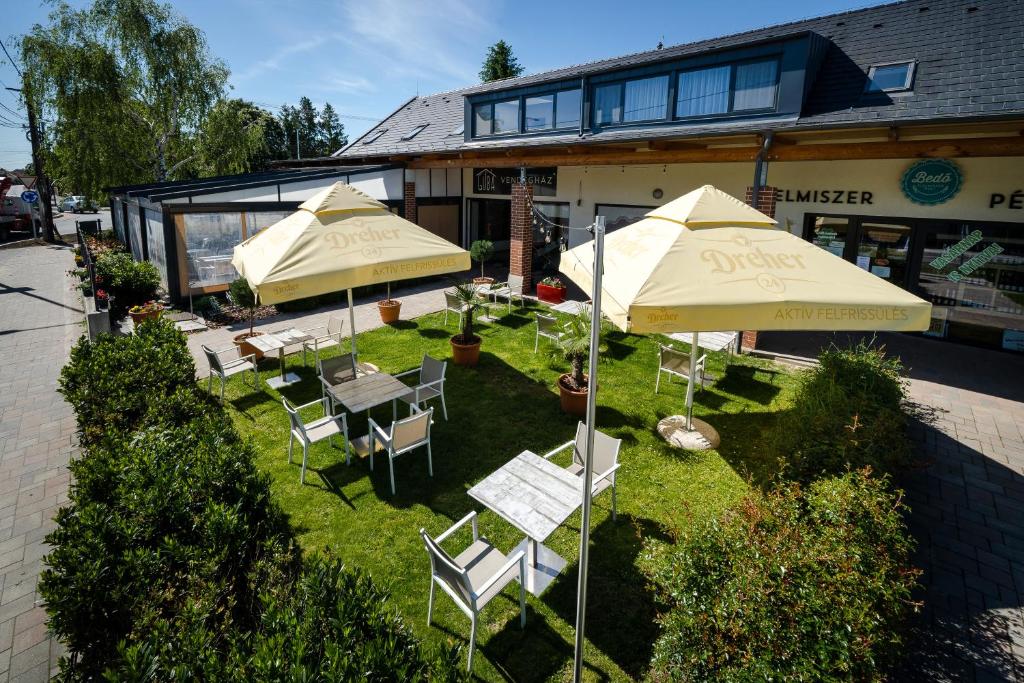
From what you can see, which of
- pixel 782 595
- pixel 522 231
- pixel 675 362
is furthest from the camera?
pixel 522 231

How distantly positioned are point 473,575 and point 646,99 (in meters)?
11.7

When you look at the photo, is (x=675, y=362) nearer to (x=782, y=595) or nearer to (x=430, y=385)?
(x=430, y=385)

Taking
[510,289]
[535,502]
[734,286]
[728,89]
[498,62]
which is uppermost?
[498,62]

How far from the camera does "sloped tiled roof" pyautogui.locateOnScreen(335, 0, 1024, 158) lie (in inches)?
337

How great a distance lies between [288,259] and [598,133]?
9727 mm

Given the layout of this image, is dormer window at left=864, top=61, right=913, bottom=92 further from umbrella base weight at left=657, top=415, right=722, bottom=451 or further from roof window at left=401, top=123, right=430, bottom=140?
roof window at left=401, top=123, right=430, bottom=140

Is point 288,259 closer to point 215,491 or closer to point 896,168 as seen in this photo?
point 215,491

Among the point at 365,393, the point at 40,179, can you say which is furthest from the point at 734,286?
the point at 40,179

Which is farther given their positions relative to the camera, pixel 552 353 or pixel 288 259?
pixel 552 353

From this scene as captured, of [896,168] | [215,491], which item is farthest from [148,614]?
[896,168]

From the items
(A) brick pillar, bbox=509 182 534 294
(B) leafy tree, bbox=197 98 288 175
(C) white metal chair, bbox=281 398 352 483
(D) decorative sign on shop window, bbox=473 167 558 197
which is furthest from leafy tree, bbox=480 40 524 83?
(C) white metal chair, bbox=281 398 352 483

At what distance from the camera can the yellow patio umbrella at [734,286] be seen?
4.18 m

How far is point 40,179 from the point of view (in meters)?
26.2

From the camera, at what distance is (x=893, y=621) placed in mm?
2918
